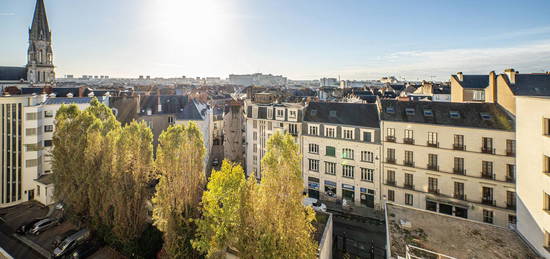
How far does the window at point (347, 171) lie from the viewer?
117 feet

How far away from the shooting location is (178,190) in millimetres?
18578

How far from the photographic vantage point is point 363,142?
34.7m

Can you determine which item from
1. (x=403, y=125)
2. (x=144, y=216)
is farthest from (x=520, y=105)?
(x=144, y=216)

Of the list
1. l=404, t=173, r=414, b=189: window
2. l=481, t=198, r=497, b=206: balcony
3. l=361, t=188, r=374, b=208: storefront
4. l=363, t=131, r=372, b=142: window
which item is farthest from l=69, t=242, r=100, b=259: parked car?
l=481, t=198, r=497, b=206: balcony

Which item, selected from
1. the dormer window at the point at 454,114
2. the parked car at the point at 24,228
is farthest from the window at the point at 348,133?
the parked car at the point at 24,228

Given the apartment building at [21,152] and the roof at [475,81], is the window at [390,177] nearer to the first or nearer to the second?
the roof at [475,81]

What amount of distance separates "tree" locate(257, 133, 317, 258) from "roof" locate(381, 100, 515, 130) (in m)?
24.4

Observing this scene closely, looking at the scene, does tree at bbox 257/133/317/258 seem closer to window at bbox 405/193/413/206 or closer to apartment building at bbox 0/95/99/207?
window at bbox 405/193/413/206

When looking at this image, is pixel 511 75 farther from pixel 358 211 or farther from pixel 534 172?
pixel 358 211

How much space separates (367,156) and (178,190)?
24390mm

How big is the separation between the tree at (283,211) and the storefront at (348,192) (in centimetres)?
2355

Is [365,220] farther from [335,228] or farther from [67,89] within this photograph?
[67,89]

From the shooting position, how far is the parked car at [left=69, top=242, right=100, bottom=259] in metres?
23.4

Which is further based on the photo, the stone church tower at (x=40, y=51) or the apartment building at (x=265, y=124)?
the stone church tower at (x=40, y=51)
